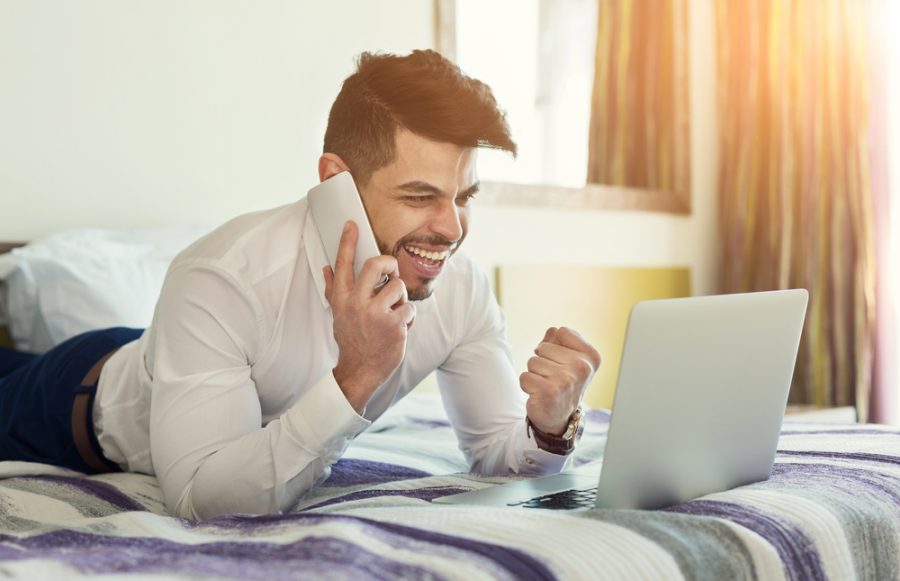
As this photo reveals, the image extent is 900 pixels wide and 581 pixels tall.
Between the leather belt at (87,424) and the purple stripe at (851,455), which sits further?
the leather belt at (87,424)

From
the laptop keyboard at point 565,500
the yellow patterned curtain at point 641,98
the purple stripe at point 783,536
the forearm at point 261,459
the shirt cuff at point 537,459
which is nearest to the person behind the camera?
the purple stripe at point 783,536

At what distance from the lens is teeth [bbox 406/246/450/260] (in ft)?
4.44

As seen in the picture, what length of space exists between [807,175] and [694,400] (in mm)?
2695

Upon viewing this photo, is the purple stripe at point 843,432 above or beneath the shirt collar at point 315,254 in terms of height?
beneath

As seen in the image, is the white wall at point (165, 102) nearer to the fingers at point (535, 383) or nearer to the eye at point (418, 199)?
the eye at point (418, 199)

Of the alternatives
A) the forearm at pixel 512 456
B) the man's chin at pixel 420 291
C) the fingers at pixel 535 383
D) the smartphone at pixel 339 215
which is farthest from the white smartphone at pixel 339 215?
the forearm at pixel 512 456

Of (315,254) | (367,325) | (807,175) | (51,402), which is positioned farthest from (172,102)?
(807,175)

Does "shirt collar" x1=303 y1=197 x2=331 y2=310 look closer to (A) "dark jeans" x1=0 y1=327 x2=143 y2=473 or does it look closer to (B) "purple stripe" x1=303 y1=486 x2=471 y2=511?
(B) "purple stripe" x1=303 y1=486 x2=471 y2=511

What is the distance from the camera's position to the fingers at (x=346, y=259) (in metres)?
1.20

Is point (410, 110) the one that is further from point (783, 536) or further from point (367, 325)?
point (783, 536)

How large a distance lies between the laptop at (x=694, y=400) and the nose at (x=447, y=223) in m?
0.41

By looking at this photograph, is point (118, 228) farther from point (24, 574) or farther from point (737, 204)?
point (737, 204)

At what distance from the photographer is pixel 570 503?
102 cm

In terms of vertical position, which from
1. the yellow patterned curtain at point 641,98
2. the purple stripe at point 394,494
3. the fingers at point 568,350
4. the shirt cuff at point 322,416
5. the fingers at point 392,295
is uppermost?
the yellow patterned curtain at point 641,98
